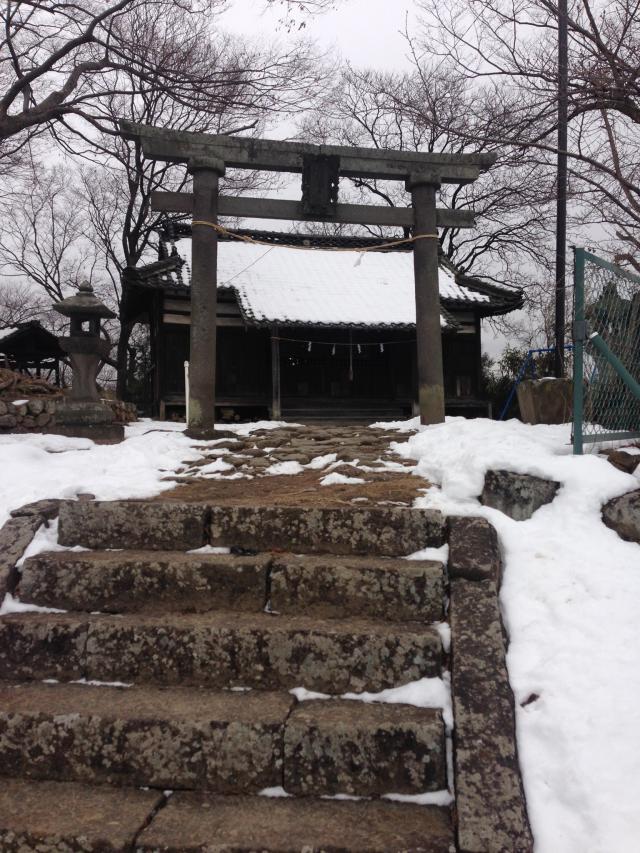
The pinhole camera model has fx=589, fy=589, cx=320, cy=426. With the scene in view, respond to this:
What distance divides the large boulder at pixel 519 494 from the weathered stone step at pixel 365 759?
1.50 m

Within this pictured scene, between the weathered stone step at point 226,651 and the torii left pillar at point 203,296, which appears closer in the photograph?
the weathered stone step at point 226,651

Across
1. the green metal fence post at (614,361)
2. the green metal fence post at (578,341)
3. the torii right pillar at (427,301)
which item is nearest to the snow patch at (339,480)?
the green metal fence post at (578,341)

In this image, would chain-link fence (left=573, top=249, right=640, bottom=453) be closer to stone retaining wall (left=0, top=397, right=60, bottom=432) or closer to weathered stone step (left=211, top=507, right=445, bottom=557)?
weathered stone step (left=211, top=507, right=445, bottom=557)

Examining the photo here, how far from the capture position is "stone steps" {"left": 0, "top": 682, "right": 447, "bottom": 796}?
2260 millimetres

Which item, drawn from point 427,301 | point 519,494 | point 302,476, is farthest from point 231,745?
point 427,301

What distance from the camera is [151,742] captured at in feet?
7.68

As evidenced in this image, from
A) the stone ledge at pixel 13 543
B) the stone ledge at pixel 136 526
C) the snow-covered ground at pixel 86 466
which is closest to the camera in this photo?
the stone ledge at pixel 13 543

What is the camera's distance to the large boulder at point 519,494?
135 inches

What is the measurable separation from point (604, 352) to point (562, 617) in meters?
1.81

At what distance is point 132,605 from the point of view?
3037 millimetres

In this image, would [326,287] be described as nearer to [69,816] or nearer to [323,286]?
[323,286]

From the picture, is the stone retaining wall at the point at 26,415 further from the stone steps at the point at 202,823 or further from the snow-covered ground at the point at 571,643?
the stone steps at the point at 202,823

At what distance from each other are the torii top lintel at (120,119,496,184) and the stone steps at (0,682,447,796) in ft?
20.4

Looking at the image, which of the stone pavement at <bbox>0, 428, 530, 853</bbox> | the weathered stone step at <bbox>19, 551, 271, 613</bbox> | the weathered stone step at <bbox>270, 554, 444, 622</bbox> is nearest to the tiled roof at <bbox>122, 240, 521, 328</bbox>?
the stone pavement at <bbox>0, 428, 530, 853</bbox>
